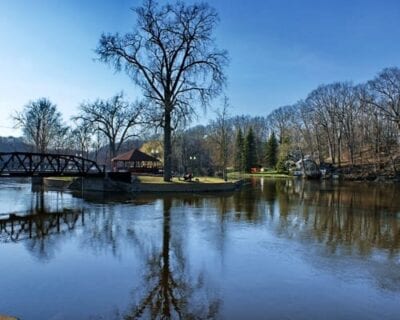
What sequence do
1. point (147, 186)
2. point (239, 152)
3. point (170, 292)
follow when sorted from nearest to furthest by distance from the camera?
1. point (170, 292)
2. point (147, 186)
3. point (239, 152)

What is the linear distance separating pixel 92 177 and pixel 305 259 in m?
25.5

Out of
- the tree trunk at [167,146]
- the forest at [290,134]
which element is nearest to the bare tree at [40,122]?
the forest at [290,134]

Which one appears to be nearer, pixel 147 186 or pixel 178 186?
pixel 147 186

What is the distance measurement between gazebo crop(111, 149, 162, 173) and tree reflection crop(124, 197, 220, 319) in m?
35.3

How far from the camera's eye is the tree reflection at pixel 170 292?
23.1 feet

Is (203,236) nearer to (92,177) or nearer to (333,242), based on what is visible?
(333,242)

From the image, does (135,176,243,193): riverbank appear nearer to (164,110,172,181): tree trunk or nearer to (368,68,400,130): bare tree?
(164,110,172,181): tree trunk

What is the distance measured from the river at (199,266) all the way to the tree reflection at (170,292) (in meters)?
0.02

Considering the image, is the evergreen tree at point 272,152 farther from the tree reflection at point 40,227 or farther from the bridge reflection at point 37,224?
the bridge reflection at point 37,224

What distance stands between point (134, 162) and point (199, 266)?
38.7 metres

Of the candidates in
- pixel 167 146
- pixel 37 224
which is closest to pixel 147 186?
pixel 167 146

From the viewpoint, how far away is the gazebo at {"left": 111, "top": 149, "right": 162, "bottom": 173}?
46.2m

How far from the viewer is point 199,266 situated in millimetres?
10172

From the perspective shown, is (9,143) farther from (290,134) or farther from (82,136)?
(290,134)
